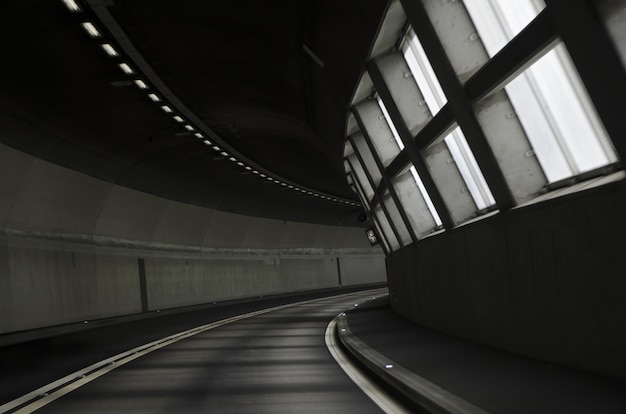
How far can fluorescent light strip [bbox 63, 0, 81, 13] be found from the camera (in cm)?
1399

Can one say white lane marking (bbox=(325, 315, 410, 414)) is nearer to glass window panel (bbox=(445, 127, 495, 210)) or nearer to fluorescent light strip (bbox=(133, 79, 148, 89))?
glass window panel (bbox=(445, 127, 495, 210))

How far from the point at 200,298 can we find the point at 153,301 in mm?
6300

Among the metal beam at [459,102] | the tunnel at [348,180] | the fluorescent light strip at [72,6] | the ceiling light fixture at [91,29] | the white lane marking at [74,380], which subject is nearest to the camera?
the tunnel at [348,180]

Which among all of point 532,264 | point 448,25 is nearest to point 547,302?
point 532,264

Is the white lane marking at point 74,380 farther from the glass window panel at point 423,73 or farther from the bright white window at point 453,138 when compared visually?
the glass window panel at point 423,73

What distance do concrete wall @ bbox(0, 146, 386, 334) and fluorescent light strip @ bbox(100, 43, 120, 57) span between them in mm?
5317

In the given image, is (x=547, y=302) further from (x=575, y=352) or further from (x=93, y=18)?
(x=93, y=18)

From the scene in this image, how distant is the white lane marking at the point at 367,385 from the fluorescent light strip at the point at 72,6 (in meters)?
7.69

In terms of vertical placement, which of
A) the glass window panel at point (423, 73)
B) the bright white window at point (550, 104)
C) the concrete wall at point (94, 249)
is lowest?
the bright white window at point (550, 104)

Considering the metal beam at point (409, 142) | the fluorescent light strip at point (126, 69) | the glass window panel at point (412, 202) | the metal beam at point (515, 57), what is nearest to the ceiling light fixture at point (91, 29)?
the fluorescent light strip at point (126, 69)

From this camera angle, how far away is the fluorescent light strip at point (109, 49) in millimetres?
16719

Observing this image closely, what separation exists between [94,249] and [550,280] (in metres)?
23.5

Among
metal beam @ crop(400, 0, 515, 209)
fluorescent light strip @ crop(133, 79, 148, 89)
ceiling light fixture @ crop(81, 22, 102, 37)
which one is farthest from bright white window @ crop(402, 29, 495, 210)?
fluorescent light strip @ crop(133, 79, 148, 89)

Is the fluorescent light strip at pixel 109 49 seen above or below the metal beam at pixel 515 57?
above
